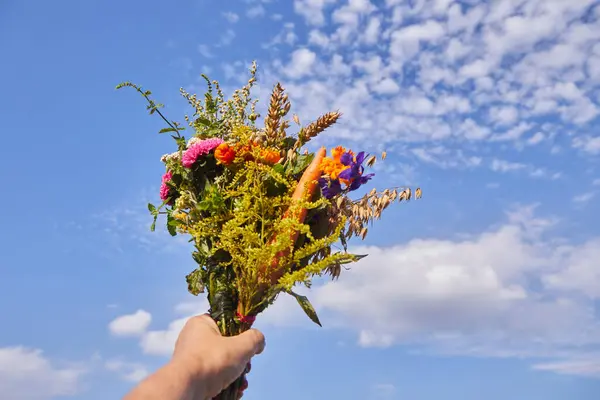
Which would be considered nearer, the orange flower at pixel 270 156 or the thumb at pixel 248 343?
the thumb at pixel 248 343

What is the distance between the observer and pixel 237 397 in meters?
4.84

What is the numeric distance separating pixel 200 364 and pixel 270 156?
6.09 feet

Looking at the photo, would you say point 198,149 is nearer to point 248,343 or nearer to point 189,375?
point 248,343

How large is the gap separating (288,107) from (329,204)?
979mm

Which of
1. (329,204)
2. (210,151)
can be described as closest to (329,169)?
(329,204)

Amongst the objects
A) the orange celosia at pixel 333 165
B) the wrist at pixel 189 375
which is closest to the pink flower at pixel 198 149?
the orange celosia at pixel 333 165

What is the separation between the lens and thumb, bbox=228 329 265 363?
4426 millimetres

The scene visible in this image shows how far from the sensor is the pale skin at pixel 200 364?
357cm

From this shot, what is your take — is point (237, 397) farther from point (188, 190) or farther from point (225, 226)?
point (188, 190)

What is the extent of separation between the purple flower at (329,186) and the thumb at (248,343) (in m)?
1.24

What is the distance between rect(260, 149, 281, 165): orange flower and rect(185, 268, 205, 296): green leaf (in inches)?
40.6

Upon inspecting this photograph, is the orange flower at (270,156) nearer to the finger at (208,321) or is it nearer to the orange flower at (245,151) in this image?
the orange flower at (245,151)

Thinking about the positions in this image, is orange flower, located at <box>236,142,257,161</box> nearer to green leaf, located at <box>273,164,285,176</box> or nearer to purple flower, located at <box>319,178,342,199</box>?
green leaf, located at <box>273,164,285,176</box>

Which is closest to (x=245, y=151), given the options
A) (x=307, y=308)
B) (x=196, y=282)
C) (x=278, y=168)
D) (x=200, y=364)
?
(x=278, y=168)
